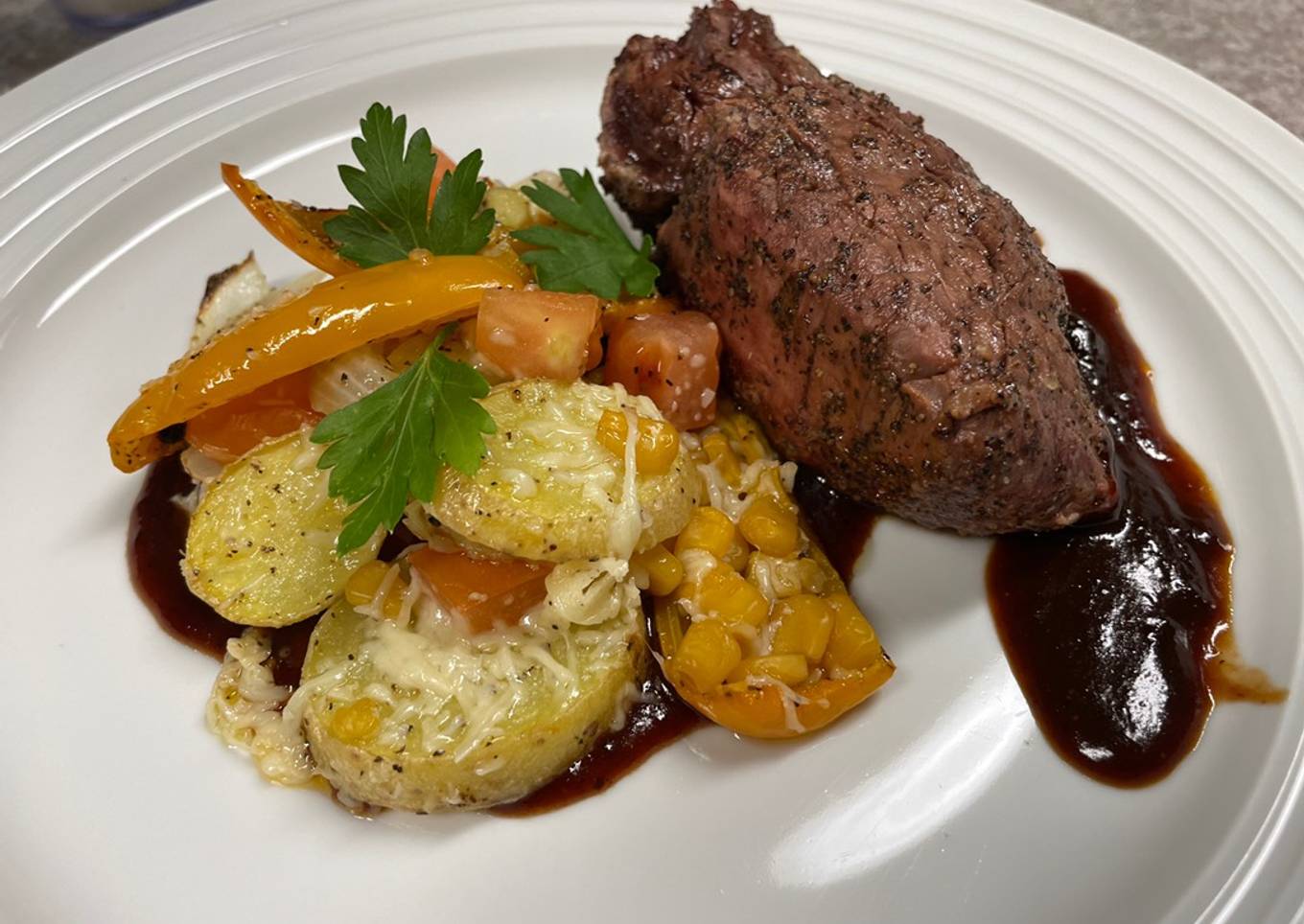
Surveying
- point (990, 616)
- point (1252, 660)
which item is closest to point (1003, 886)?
point (990, 616)

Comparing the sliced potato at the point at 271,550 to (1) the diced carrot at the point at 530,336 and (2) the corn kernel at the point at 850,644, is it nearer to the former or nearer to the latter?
(1) the diced carrot at the point at 530,336

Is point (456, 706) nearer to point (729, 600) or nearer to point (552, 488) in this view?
point (552, 488)

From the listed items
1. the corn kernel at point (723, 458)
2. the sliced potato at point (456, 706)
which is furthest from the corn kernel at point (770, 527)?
the sliced potato at point (456, 706)

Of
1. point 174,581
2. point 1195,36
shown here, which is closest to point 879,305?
point 174,581

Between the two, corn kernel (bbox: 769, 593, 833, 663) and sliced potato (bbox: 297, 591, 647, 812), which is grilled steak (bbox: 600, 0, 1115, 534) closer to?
corn kernel (bbox: 769, 593, 833, 663)

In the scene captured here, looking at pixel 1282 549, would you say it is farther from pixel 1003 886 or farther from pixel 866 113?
pixel 866 113

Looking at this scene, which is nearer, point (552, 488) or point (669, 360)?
point (552, 488)
